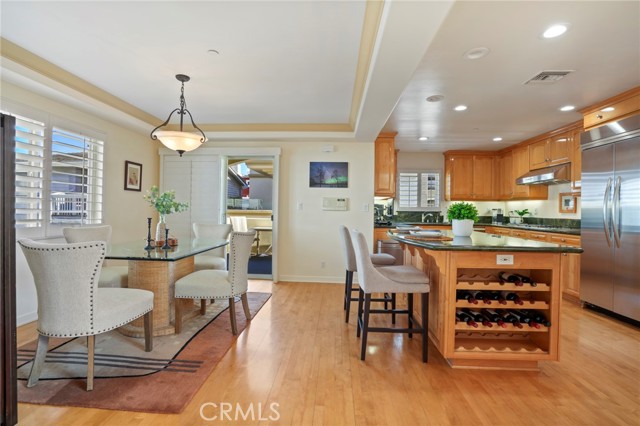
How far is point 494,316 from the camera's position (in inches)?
86.3

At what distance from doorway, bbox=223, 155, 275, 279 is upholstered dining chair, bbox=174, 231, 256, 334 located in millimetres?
2401

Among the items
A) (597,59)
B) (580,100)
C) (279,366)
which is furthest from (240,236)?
(580,100)

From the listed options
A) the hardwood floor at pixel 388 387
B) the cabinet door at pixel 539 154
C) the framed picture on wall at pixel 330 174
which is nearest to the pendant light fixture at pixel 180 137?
the hardwood floor at pixel 388 387

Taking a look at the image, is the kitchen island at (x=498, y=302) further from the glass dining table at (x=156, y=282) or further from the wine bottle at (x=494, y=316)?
the glass dining table at (x=156, y=282)

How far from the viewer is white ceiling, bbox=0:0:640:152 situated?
1946 mm

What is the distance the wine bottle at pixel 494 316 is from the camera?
2146 millimetres

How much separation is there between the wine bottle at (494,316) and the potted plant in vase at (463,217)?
682 mm

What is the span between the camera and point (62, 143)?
3.25 meters

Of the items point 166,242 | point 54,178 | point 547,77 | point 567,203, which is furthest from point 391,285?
point 567,203

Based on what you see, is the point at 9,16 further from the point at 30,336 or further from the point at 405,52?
the point at 405,52

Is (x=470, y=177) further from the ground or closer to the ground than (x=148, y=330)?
further from the ground

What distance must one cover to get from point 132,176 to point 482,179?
6.14 m

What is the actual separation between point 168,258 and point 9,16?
2.00m

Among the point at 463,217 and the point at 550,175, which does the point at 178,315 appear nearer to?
the point at 463,217
